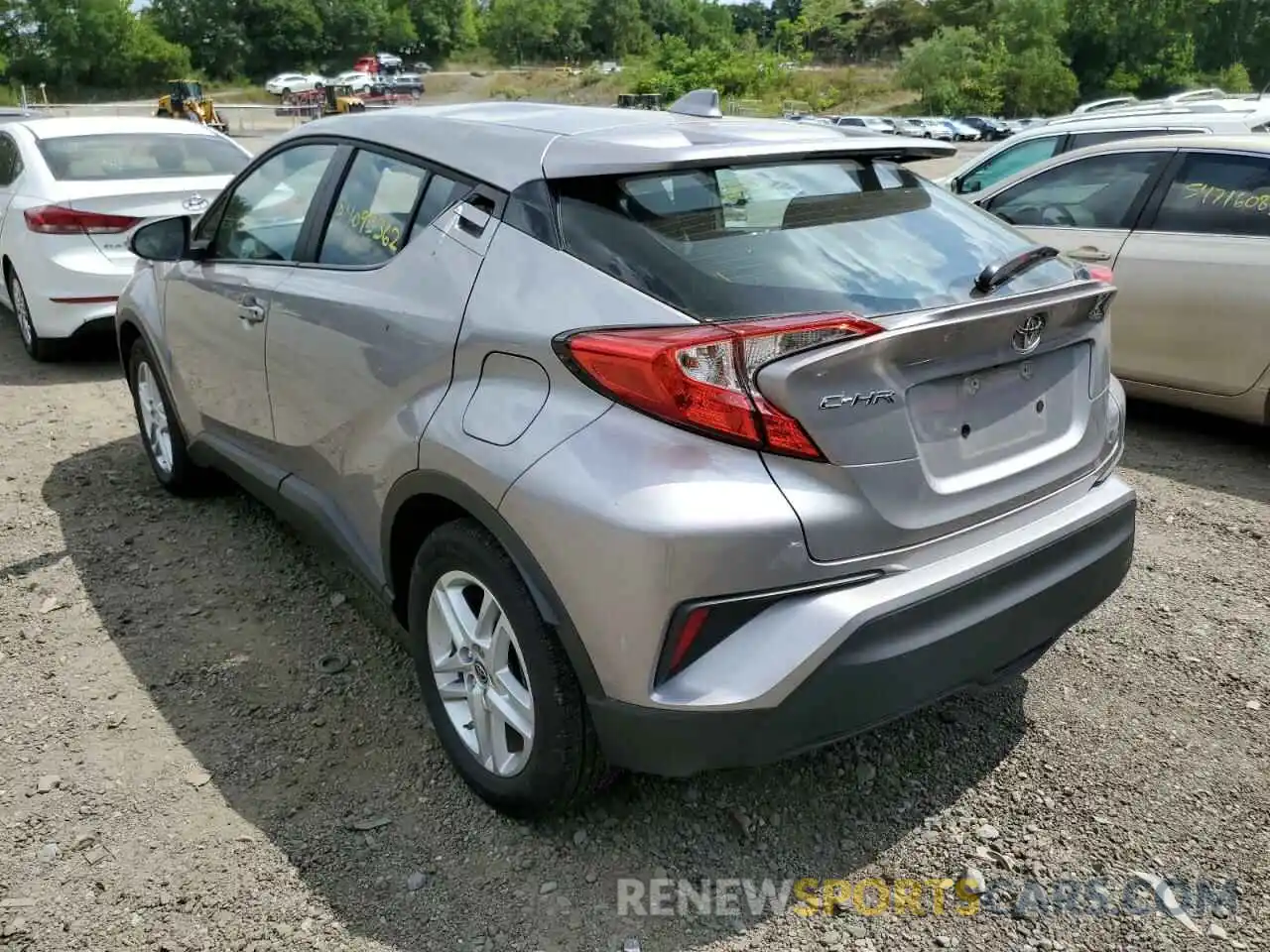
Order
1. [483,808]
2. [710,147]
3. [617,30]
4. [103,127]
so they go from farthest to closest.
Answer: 1. [617,30]
2. [103,127]
3. [483,808]
4. [710,147]

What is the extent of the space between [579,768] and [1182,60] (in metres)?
94.9

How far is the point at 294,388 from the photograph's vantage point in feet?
10.5

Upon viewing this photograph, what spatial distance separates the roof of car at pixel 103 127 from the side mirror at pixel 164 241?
3.79 m

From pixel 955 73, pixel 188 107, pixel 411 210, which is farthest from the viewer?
pixel 955 73

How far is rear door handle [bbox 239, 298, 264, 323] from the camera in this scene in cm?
336

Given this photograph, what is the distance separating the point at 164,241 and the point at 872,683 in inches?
127

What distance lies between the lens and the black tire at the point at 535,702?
2.22 metres

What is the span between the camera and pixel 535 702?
7.43ft

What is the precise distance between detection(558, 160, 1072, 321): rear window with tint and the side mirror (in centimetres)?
221

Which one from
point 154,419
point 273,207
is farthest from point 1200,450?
point 154,419

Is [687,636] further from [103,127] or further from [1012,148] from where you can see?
[1012,148]

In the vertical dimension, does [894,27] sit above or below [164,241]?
above

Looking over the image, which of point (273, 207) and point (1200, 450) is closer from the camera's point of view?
point (273, 207)

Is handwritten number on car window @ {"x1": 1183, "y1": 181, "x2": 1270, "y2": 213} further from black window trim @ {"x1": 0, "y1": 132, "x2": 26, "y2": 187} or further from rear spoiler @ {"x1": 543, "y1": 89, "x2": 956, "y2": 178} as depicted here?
black window trim @ {"x1": 0, "y1": 132, "x2": 26, "y2": 187}
